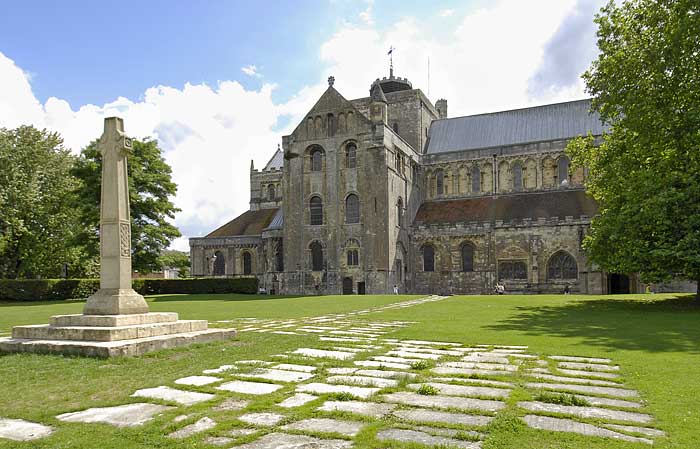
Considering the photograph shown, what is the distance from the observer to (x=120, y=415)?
224 inches

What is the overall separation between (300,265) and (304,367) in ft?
118

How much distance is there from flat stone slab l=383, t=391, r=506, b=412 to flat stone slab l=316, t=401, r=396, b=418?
28 centimetres

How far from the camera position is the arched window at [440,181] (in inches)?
1977

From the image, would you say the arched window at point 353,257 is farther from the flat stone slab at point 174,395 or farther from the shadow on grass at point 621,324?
the flat stone slab at point 174,395

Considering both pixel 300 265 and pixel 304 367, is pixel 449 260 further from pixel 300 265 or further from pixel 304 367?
pixel 304 367

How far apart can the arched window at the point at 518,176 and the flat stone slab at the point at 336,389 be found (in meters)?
43.7

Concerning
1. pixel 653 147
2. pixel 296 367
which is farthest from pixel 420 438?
pixel 653 147

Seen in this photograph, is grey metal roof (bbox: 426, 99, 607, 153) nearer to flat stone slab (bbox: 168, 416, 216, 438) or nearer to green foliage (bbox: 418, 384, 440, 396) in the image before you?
green foliage (bbox: 418, 384, 440, 396)

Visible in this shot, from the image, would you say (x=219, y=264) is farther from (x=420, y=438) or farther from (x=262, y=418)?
(x=420, y=438)

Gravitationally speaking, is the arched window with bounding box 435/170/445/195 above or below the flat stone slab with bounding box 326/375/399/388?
above

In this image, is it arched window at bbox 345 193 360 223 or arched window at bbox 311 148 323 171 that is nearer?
arched window at bbox 345 193 360 223

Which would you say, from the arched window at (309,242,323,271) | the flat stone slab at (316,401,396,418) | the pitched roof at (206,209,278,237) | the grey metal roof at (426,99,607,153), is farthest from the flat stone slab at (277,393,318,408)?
the grey metal roof at (426,99,607,153)

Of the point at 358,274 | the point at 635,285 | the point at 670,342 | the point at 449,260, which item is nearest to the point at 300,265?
the point at 358,274

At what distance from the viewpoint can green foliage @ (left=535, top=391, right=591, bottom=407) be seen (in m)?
5.96
